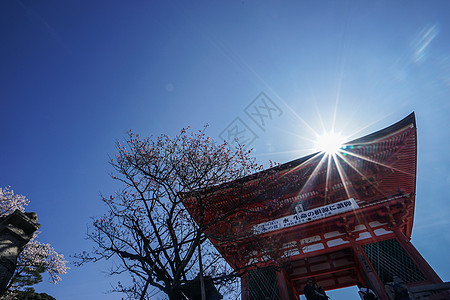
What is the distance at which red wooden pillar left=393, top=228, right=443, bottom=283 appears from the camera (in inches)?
285

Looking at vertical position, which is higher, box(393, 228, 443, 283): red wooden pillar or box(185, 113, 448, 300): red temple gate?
box(185, 113, 448, 300): red temple gate

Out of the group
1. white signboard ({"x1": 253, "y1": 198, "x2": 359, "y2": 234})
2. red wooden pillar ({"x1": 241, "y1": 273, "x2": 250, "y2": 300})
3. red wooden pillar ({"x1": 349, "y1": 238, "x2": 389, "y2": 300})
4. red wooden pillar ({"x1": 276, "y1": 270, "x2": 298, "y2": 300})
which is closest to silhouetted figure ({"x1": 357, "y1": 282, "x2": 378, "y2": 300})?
red wooden pillar ({"x1": 349, "y1": 238, "x2": 389, "y2": 300})

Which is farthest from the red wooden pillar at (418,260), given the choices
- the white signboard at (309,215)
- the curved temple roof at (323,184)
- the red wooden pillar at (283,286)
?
the red wooden pillar at (283,286)

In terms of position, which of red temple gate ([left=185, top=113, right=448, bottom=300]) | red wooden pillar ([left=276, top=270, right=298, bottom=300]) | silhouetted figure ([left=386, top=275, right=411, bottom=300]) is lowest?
silhouetted figure ([left=386, top=275, right=411, bottom=300])

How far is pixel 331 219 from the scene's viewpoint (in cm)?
913

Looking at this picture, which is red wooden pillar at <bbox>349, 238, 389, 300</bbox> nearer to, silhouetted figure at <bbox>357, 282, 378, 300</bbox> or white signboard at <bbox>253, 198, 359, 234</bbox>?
silhouetted figure at <bbox>357, 282, 378, 300</bbox>

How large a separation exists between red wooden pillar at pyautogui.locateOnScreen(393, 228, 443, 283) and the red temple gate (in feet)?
0.09

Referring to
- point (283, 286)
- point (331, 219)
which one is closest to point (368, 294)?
point (331, 219)

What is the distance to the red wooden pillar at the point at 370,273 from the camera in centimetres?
739

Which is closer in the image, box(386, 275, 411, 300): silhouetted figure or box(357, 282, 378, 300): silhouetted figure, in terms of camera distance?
box(386, 275, 411, 300): silhouetted figure

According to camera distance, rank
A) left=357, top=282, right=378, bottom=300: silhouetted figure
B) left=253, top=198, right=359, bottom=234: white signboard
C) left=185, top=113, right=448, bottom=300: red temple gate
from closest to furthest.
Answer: left=357, top=282, right=378, bottom=300: silhouetted figure < left=185, top=113, right=448, bottom=300: red temple gate < left=253, top=198, right=359, bottom=234: white signboard

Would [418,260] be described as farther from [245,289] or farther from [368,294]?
[245,289]

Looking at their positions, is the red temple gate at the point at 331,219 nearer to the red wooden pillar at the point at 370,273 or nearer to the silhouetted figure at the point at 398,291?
the red wooden pillar at the point at 370,273

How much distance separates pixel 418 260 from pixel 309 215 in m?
3.74
